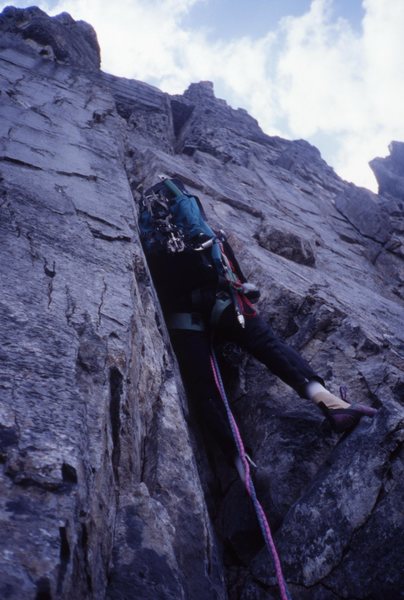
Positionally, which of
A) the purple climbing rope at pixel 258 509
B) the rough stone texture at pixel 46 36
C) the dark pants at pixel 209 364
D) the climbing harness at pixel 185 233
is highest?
the rough stone texture at pixel 46 36

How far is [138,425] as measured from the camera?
8.02 feet

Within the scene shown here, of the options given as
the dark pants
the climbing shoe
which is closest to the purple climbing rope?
the dark pants

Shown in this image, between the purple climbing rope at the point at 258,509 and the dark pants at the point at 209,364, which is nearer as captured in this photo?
the purple climbing rope at the point at 258,509

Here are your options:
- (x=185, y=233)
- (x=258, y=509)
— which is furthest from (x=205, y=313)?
(x=258, y=509)

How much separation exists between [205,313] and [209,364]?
1.57 ft

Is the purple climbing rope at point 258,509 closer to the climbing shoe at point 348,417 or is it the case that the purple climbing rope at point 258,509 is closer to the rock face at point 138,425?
the rock face at point 138,425

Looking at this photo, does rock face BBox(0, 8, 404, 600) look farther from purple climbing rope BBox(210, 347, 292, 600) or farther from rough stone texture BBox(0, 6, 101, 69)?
rough stone texture BBox(0, 6, 101, 69)

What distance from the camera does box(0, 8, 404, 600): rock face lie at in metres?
1.48

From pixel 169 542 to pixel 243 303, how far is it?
2.19 metres

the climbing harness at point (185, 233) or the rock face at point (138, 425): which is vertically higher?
the climbing harness at point (185, 233)

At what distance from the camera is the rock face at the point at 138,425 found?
148cm

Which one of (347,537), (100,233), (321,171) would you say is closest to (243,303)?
(100,233)

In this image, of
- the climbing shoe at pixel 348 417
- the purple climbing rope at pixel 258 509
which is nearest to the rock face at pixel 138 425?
the climbing shoe at pixel 348 417

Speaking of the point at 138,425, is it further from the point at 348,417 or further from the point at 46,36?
the point at 46,36
